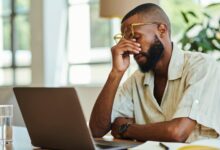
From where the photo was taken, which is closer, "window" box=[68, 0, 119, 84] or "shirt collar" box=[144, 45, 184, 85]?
"shirt collar" box=[144, 45, 184, 85]

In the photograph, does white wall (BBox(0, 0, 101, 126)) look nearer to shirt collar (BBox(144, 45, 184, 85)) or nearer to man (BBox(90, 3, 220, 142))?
man (BBox(90, 3, 220, 142))

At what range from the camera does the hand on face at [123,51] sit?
1940 millimetres

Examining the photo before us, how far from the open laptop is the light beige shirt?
49 cm

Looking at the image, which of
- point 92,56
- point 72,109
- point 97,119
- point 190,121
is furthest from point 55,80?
point 72,109

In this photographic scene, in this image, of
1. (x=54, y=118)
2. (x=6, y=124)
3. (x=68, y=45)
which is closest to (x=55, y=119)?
(x=54, y=118)

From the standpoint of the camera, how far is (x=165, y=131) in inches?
65.7

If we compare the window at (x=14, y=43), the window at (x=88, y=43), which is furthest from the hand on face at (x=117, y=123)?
the window at (x=14, y=43)

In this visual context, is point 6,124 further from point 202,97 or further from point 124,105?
point 202,97

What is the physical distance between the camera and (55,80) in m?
4.51

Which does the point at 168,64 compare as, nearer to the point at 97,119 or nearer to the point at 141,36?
the point at 141,36

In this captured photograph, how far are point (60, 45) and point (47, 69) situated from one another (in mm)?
303

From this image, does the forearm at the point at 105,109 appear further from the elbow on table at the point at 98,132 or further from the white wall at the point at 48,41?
the white wall at the point at 48,41

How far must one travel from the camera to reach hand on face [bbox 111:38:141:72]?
194 cm

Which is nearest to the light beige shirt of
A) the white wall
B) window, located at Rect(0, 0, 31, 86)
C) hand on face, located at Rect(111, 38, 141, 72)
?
hand on face, located at Rect(111, 38, 141, 72)
